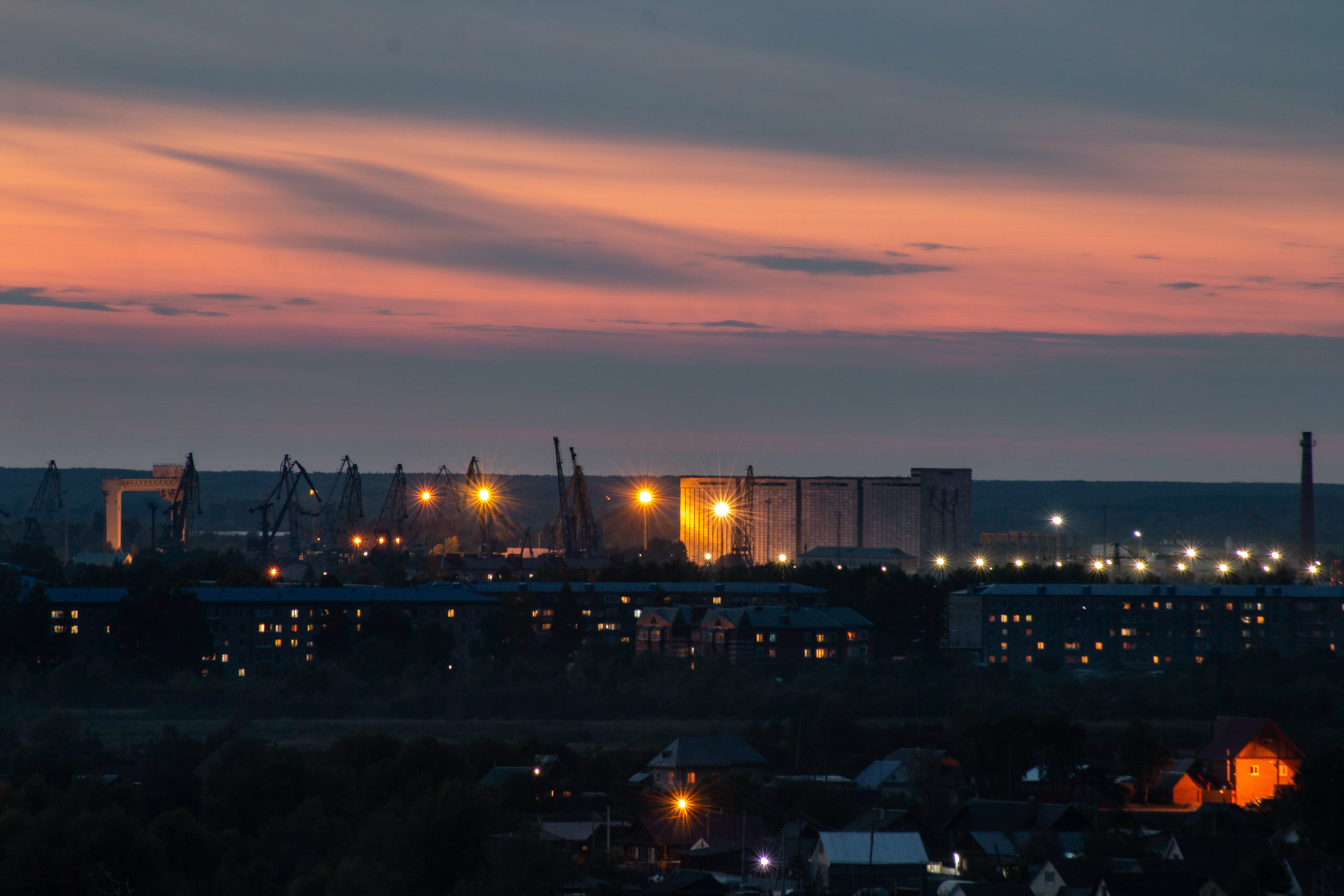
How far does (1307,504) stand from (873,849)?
10005 centimetres

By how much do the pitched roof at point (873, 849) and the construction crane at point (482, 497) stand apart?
114 m

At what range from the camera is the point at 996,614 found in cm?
9356

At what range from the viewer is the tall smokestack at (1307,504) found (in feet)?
427

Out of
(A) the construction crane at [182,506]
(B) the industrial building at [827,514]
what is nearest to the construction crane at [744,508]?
(B) the industrial building at [827,514]

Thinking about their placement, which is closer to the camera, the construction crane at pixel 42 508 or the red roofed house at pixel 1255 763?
the red roofed house at pixel 1255 763

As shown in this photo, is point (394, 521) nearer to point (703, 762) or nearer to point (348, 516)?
point (348, 516)

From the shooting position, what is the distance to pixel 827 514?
172125 millimetres

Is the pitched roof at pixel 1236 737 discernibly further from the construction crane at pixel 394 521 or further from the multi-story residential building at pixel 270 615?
the construction crane at pixel 394 521

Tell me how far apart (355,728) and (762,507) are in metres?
105

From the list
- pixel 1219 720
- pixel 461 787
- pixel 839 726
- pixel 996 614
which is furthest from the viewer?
pixel 996 614

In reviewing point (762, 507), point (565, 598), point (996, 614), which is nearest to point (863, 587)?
point (996, 614)

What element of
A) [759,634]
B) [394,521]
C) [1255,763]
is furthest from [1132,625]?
[394,521]

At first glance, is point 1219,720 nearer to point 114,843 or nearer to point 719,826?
point 719,826

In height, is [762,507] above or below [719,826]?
above
